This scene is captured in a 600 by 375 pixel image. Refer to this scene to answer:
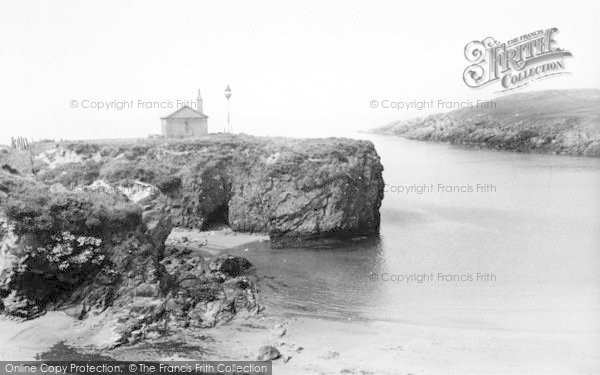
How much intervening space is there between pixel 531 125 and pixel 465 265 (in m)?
75.7

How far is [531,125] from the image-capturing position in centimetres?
10612

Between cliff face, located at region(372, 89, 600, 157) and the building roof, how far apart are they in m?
61.6

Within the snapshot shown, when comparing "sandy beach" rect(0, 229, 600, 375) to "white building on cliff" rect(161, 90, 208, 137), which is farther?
"white building on cliff" rect(161, 90, 208, 137)

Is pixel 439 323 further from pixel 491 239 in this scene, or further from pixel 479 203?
pixel 479 203

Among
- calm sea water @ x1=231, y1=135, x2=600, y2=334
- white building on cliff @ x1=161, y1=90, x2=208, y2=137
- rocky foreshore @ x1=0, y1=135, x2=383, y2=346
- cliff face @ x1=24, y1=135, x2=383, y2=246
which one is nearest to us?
rocky foreshore @ x1=0, y1=135, x2=383, y2=346

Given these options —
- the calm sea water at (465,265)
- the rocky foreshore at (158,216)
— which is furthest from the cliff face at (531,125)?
the rocky foreshore at (158,216)

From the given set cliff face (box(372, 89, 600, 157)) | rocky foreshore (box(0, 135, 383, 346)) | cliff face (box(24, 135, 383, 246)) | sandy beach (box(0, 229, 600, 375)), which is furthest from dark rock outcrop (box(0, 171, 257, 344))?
cliff face (box(372, 89, 600, 157))

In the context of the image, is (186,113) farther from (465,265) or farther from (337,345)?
(337,345)

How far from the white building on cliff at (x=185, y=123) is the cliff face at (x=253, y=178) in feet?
30.2

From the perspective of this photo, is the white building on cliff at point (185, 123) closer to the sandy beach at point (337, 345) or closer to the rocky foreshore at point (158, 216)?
the rocky foreshore at point (158, 216)

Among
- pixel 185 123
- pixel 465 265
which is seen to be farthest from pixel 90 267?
pixel 185 123

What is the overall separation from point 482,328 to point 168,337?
16.6 m

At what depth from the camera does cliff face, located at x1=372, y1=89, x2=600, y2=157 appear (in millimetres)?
95125

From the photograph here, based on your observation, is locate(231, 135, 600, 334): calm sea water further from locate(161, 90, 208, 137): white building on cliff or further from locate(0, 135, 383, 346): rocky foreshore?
locate(161, 90, 208, 137): white building on cliff
